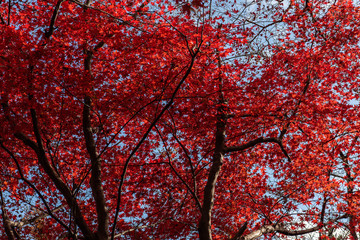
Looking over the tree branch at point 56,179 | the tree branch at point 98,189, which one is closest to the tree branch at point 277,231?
the tree branch at point 98,189

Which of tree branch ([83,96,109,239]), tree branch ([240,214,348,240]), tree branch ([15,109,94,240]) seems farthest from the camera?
tree branch ([240,214,348,240])

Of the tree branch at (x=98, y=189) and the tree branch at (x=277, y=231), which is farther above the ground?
the tree branch at (x=98, y=189)

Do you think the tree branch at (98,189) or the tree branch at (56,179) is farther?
the tree branch at (98,189)

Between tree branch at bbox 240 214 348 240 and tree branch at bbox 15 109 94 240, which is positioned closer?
tree branch at bbox 15 109 94 240

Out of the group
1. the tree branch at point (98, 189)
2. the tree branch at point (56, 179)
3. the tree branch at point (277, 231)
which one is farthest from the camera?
the tree branch at point (277, 231)

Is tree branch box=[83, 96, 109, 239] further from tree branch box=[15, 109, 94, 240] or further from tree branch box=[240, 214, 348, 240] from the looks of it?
tree branch box=[240, 214, 348, 240]

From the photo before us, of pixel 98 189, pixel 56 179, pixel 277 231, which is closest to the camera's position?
pixel 56 179

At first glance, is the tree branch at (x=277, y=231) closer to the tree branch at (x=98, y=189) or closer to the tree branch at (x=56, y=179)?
the tree branch at (x=98, y=189)

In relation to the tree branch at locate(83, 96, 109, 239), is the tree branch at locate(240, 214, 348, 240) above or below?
below

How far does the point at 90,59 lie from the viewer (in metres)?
12.7

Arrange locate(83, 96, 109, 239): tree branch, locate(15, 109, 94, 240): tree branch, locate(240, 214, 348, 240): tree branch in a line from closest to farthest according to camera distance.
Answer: locate(15, 109, 94, 240): tree branch
locate(83, 96, 109, 239): tree branch
locate(240, 214, 348, 240): tree branch

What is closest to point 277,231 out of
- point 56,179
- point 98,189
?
point 98,189

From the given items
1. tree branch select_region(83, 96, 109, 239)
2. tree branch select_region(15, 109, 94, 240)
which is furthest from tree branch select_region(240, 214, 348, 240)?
tree branch select_region(15, 109, 94, 240)

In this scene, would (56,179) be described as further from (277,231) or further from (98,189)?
(277,231)
